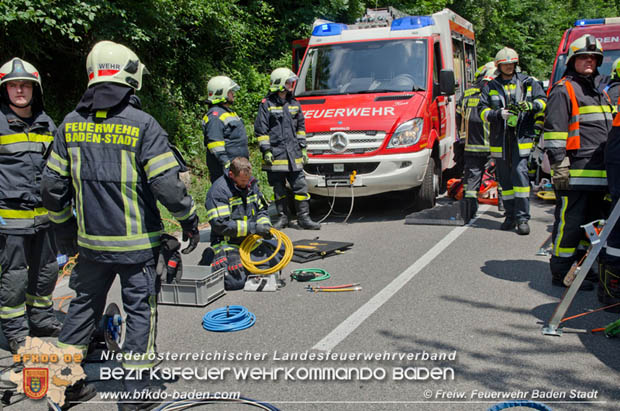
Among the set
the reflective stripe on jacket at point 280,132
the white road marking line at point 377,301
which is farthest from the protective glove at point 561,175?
the reflective stripe on jacket at point 280,132

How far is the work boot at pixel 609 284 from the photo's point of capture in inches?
192

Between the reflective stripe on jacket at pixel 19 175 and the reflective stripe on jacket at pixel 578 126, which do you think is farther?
the reflective stripe on jacket at pixel 578 126

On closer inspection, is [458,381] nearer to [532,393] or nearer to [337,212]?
[532,393]

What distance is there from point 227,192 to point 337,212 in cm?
397

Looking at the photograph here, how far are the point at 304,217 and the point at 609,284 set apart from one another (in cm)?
460

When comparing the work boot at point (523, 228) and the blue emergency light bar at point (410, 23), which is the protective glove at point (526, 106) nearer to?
the work boot at point (523, 228)

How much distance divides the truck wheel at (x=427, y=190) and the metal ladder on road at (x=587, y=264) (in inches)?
190

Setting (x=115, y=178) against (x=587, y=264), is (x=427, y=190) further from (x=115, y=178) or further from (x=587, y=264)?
(x=115, y=178)

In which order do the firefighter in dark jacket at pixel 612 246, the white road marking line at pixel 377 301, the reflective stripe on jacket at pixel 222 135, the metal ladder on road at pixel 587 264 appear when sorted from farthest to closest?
the reflective stripe on jacket at pixel 222 135
the firefighter in dark jacket at pixel 612 246
the white road marking line at pixel 377 301
the metal ladder on road at pixel 587 264

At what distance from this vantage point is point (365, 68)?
9.80 meters

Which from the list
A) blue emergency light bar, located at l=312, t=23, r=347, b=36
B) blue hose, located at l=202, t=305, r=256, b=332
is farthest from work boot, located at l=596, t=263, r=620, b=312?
blue emergency light bar, located at l=312, t=23, r=347, b=36

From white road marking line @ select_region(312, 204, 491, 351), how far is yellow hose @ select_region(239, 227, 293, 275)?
3.39 feet

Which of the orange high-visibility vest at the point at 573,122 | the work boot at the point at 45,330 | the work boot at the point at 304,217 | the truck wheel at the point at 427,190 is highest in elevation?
the orange high-visibility vest at the point at 573,122

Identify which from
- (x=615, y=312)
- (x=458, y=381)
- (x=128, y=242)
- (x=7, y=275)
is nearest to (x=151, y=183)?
(x=128, y=242)
